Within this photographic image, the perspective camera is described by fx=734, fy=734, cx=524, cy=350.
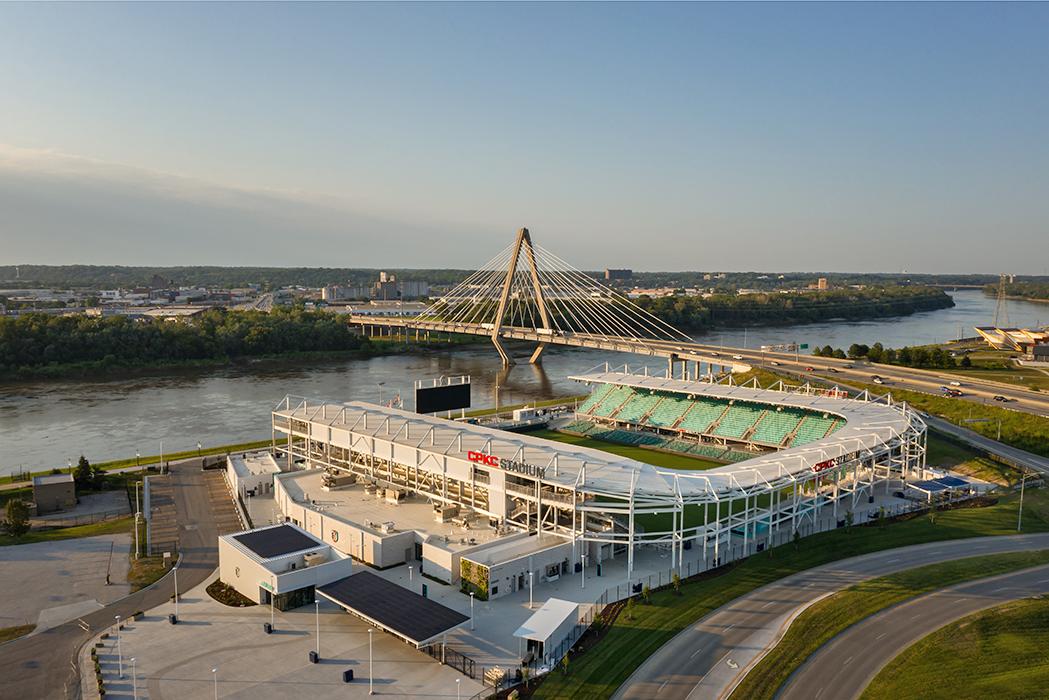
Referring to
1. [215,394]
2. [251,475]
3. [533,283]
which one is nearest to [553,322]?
[533,283]

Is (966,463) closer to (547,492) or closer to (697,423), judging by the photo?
(697,423)

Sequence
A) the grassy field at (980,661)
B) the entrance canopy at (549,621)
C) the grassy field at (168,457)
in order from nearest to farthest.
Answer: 1. the grassy field at (980,661)
2. the entrance canopy at (549,621)
3. the grassy field at (168,457)

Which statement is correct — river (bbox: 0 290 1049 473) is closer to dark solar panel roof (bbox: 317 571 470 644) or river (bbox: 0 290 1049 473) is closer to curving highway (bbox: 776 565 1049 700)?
dark solar panel roof (bbox: 317 571 470 644)

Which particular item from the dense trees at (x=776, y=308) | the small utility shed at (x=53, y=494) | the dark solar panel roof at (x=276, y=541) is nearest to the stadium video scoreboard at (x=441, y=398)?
the dark solar panel roof at (x=276, y=541)

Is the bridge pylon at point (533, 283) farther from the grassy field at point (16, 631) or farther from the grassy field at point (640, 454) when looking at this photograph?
the grassy field at point (16, 631)

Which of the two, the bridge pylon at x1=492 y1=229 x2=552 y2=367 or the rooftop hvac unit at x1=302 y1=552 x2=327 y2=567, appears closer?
the rooftop hvac unit at x1=302 y1=552 x2=327 y2=567

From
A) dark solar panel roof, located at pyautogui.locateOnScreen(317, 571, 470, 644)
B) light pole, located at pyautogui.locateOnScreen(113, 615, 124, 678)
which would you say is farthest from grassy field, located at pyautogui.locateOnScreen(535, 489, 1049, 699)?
light pole, located at pyautogui.locateOnScreen(113, 615, 124, 678)
